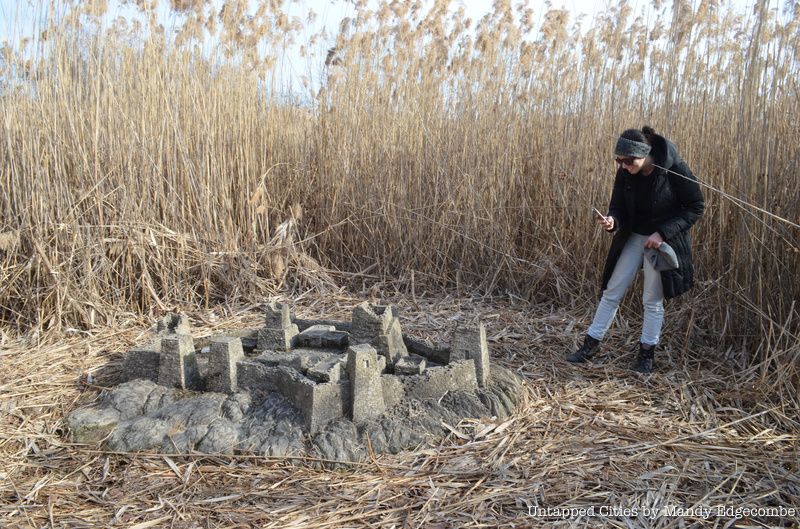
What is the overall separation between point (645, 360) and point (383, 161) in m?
2.36

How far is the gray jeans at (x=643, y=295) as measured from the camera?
300cm

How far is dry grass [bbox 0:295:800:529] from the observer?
1.83m

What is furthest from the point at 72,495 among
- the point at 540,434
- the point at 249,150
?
the point at 249,150

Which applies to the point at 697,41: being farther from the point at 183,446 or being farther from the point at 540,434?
the point at 183,446

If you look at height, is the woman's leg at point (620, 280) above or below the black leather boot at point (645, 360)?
above

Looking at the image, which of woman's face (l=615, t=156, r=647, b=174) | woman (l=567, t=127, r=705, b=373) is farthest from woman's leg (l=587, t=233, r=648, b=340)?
woman's face (l=615, t=156, r=647, b=174)

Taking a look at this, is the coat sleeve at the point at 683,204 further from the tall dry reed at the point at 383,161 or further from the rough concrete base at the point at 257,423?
the rough concrete base at the point at 257,423

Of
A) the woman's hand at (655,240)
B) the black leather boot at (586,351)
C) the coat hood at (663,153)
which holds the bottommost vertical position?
the black leather boot at (586,351)

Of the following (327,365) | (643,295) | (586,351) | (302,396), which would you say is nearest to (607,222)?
(643,295)

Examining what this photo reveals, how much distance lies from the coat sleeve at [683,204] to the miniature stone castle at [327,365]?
115cm

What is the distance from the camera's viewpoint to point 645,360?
3.03 meters

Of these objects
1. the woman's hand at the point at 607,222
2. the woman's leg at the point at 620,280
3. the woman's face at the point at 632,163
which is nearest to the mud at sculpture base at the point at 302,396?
the woman's leg at the point at 620,280

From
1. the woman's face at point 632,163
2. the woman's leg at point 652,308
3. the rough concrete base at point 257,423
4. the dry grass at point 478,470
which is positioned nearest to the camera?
the dry grass at point 478,470

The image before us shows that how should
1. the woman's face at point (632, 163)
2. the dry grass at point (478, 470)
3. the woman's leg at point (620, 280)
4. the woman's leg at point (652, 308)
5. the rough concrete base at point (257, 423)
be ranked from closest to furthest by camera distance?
1. the dry grass at point (478, 470)
2. the rough concrete base at point (257, 423)
3. the woman's face at point (632, 163)
4. the woman's leg at point (652, 308)
5. the woman's leg at point (620, 280)
